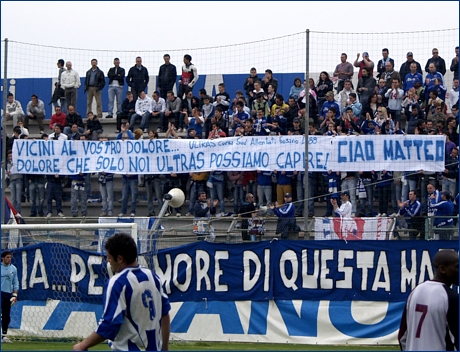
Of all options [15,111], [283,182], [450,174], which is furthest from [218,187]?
[15,111]

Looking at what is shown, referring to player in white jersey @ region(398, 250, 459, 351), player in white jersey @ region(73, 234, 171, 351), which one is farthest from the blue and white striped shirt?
player in white jersey @ region(398, 250, 459, 351)

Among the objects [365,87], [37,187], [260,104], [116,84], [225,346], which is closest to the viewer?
[225,346]

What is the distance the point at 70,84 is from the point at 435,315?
53.4 feet

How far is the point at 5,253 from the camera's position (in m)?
13.0

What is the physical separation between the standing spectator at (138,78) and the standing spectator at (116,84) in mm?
219

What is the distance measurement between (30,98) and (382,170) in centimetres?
1012

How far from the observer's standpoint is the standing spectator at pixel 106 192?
1816cm

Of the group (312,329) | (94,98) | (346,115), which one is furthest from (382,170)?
(94,98)

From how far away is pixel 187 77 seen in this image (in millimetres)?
19078

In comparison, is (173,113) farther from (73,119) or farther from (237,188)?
(237,188)

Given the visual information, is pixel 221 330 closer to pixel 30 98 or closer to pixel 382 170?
pixel 382 170

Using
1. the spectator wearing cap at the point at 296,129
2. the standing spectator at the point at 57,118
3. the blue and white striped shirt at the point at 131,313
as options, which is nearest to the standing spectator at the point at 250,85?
the spectator wearing cap at the point at 296,129

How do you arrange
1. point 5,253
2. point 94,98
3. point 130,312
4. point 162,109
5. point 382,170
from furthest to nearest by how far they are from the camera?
point 94,98 → point 162,109 → point 382,170 → point 5,253 → point 130,312

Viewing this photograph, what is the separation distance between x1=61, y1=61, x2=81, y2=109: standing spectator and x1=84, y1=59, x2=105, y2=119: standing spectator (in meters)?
0.28
